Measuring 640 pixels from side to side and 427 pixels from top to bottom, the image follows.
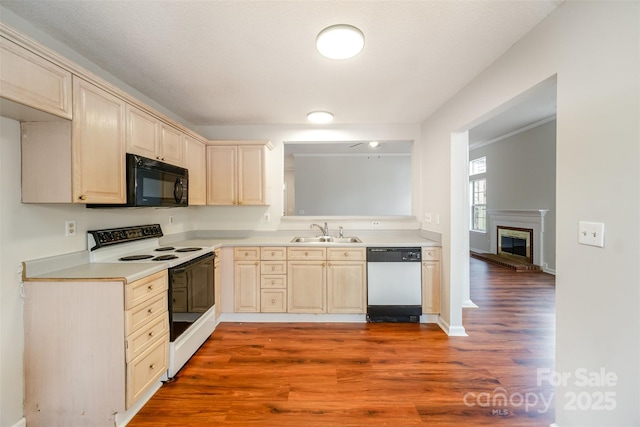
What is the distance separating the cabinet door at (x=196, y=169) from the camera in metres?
2.80

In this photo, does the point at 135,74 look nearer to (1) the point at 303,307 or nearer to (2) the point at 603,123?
(1) the point at 303,307

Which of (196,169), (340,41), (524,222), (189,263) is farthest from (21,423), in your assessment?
(524,222)

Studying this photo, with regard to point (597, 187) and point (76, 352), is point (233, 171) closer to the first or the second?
point (76, 352)

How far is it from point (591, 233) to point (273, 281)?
2.62 metres

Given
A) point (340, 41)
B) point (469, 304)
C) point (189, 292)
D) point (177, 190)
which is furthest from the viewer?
point (469, 304)

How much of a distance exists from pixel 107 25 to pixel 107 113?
1.72 ft

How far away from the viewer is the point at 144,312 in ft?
5.52

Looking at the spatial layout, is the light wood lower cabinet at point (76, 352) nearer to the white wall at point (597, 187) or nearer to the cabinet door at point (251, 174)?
the cabinet door at point (251, 174)

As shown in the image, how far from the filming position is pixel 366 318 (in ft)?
9.76

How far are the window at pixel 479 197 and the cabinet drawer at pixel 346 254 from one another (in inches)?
207

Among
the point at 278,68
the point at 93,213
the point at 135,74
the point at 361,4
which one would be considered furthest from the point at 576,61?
the point at 93,213

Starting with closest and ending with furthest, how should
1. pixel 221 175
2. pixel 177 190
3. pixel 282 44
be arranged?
pixel 282 44, pixel 177 190, pixel 221 175

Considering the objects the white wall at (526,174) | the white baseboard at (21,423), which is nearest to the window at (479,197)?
the white wall at (526,174)

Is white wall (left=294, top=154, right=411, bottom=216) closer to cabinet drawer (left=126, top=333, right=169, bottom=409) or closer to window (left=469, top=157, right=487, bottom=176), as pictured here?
window (left=469, top=157, right=487, bottom=176)
